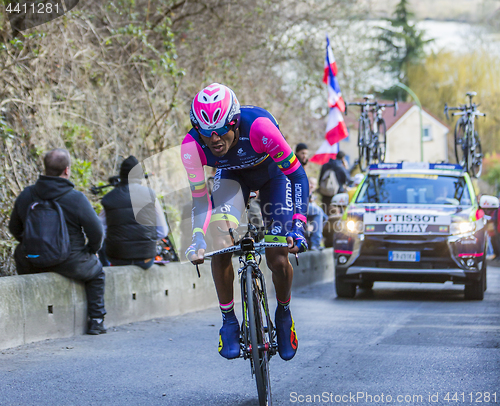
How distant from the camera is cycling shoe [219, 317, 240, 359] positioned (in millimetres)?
4609

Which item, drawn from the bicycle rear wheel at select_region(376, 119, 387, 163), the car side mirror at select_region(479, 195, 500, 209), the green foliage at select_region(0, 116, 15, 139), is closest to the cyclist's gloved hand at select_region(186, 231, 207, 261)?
the green foliage at select_region(0, 116, 15, 139)

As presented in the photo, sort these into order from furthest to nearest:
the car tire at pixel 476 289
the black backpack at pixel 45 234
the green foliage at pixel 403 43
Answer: the green foliage at pixel 403 43 < the car tire at pixel 476 289 < the black backpack at pixel 45 234

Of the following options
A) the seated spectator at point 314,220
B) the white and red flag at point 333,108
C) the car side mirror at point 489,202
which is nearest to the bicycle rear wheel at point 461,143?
the white and red flag at point 333,108

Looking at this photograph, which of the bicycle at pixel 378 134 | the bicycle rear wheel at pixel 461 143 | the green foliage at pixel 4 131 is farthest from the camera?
the bicycle at pixel 378 134

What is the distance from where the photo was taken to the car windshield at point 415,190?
10641mm

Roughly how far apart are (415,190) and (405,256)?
135 centimetres

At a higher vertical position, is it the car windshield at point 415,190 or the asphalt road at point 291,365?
the car windshield at point 415,190

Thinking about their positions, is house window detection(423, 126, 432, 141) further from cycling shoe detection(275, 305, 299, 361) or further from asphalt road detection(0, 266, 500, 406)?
cycling shoe detection(275, 305, 299, 361)

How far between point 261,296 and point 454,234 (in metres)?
5.90

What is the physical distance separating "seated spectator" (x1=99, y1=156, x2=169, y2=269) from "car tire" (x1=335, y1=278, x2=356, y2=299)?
3312 millimetres

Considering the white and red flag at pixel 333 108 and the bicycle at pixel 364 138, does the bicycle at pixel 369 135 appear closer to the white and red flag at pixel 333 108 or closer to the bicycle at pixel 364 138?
the bicycle at pixel 364 138

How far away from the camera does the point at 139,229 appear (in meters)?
8.43

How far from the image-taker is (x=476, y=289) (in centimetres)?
1007

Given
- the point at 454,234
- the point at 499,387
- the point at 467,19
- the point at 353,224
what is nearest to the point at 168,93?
the point at 353,224
